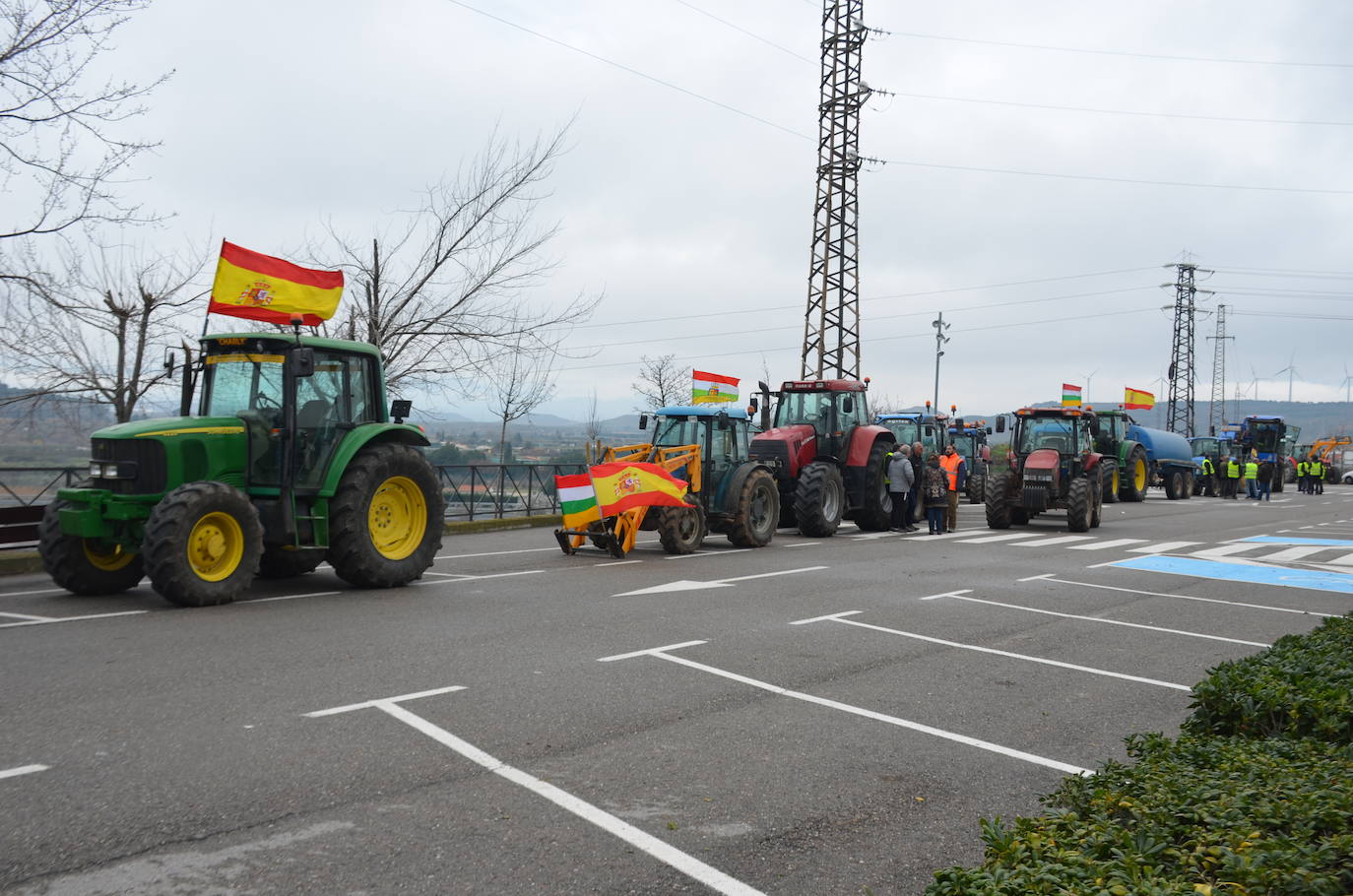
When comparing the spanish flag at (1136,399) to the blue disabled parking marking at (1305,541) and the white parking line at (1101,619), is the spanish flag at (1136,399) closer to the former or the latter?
the blue disabled parking marking at (1305,541)

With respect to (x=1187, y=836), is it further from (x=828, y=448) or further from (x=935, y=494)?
(x=935, y=494)

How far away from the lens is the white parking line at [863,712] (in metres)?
5.68

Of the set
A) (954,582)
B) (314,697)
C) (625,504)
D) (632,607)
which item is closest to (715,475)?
(625,504)

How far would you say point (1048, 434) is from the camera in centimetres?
2344

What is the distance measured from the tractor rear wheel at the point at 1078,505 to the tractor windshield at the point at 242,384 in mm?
16421

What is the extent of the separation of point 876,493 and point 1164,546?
524cm

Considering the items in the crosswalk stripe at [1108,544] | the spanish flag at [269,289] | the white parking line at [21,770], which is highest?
the spanish flag at [269,289]

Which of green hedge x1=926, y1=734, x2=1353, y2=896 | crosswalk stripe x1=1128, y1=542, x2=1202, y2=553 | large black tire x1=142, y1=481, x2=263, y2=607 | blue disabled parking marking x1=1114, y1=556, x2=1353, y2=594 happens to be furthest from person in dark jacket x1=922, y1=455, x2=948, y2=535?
green hedge x1=926, y1=734, x2=1353, y2=896

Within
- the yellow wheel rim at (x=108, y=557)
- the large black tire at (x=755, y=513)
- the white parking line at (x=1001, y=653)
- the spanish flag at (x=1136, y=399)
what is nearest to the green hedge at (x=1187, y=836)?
the white parking line at (x=1001, y=653)

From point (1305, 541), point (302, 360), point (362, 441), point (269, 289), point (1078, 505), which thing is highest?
A: point (269, 289)

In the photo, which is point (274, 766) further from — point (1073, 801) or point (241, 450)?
point (241, 450)

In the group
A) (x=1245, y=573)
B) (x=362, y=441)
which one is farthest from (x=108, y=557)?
(x=1245, y=573)

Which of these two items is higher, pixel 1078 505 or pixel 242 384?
pixel 242 384

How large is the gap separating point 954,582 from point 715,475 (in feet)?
16.0
